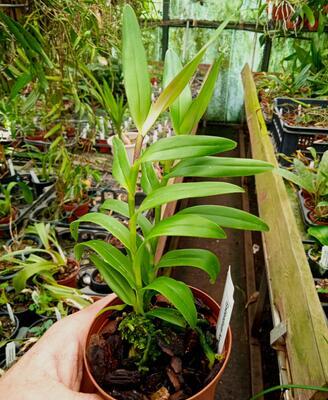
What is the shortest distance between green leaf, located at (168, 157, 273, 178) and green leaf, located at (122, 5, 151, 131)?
0.10 m

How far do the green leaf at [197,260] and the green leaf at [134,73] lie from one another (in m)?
0.24

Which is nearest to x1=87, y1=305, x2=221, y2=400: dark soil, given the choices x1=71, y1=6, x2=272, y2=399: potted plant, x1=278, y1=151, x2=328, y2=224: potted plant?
x1=71, y1=6, x2=272, y2=399: potted plant

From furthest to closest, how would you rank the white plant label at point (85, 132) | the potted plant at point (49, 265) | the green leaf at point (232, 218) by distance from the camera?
the white plant label at point (85, 132), the potted plant at point (49, 265), the green leaf at point (232, 218)

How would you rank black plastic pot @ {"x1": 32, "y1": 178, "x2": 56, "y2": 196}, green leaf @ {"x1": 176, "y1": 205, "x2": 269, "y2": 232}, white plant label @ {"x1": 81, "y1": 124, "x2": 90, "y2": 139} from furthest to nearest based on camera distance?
white plant label @ {"x1": 81, "y1": 124, "x2": 90, "y2": 139}, black plastic pot @ {"x1": 32, "y1": 178, "x2": 56, "y2": 196}, green leaf @ {"x1": 176, "y1": 205, "x2": 269, "y2": 232}

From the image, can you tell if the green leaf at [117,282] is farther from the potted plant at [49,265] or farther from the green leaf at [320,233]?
the green leaf at [320,233]

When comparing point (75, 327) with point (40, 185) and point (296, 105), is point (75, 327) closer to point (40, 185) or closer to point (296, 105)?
point (40, 185)

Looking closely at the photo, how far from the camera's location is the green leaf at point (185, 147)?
0.54 m

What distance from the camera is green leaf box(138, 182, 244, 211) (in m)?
0.54

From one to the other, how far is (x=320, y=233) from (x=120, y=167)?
81cm

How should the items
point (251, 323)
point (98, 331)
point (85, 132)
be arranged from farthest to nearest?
point (85, 132), point (251, 323), point (98, 331)

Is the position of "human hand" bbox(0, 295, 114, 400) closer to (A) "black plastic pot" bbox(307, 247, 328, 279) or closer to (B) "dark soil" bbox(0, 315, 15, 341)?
(B) "dark soil" bbox(0, 315, 15, 341)

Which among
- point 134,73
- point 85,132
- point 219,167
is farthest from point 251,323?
point 85,132

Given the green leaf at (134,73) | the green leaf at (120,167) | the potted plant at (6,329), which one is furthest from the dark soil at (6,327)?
the green leaf at (134,73)

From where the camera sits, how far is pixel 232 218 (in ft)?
2.01
